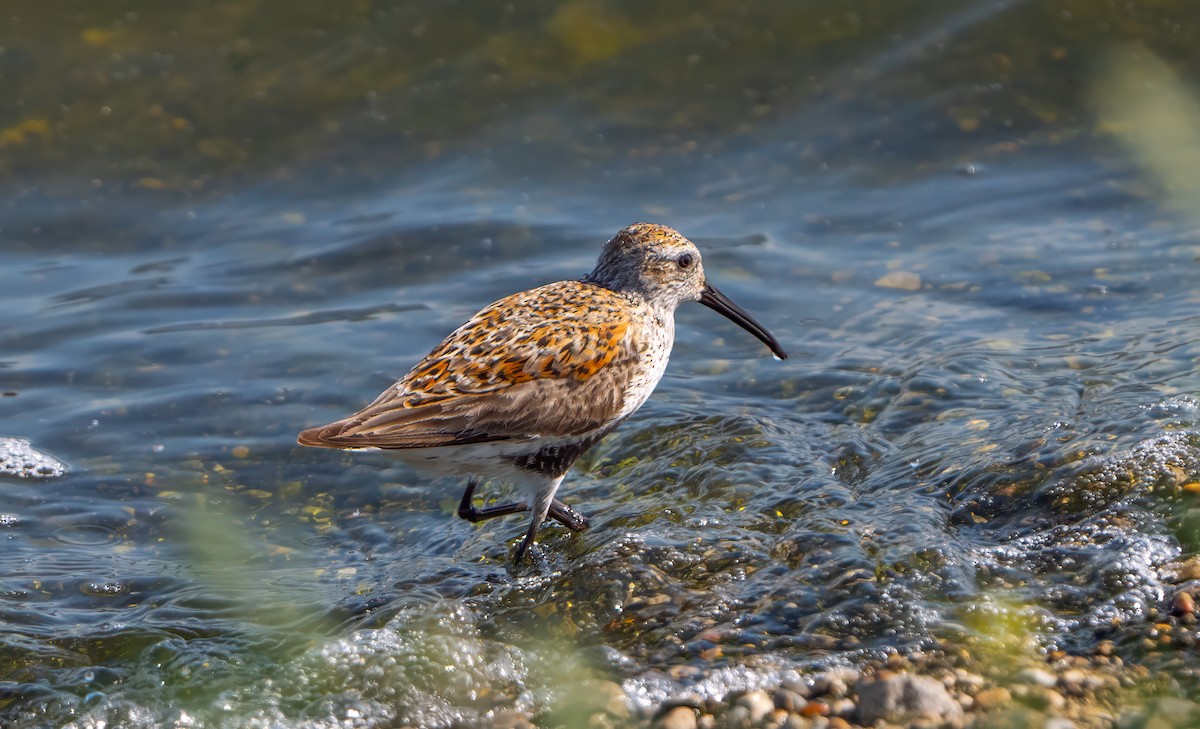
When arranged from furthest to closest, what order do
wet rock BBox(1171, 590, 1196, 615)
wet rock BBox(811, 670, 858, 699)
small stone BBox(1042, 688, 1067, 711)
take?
wet rock BBox(1171, 590, 1196, 615), wet rock BBox(811, 670, 858, 699), small stone BBox(1042, 688, 1067, 711)

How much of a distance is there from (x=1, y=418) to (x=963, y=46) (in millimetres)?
10009

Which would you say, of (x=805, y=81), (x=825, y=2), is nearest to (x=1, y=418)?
(x=805, y=81)

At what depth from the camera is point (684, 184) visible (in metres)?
12.4

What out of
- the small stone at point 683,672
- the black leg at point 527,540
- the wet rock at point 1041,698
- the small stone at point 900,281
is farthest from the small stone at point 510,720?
the small stone at point 900,281

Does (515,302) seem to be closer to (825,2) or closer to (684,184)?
(684,184)

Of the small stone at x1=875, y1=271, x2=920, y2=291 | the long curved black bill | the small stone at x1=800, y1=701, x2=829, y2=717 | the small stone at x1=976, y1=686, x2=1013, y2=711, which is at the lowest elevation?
the small stone at x1=800, y1=701, x2=829, y2=717

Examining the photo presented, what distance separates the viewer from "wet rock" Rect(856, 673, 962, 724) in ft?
16.3

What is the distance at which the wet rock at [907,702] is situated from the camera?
4.96 metres

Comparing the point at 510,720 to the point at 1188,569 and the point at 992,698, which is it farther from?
the point at 1188,569

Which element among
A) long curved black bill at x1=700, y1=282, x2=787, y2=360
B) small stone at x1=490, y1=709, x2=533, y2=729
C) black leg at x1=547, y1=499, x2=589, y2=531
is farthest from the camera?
long curved black bill at x1=700, y1=282, x2=787, y2=360

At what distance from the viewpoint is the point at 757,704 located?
523 cm

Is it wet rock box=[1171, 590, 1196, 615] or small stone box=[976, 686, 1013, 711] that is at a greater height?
wet rock box=[1171, 590, 1196, 615]

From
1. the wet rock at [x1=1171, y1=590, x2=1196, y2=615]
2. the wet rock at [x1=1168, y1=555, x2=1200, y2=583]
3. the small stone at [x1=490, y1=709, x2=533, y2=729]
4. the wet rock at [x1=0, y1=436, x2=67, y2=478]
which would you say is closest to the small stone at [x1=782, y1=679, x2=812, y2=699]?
the small stone at [x1=490, y1=709, x2=533, y2=729]

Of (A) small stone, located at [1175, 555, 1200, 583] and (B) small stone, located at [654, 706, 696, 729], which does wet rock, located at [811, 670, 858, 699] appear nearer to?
(B) small stone, located at [654, 706, 696, 729]
